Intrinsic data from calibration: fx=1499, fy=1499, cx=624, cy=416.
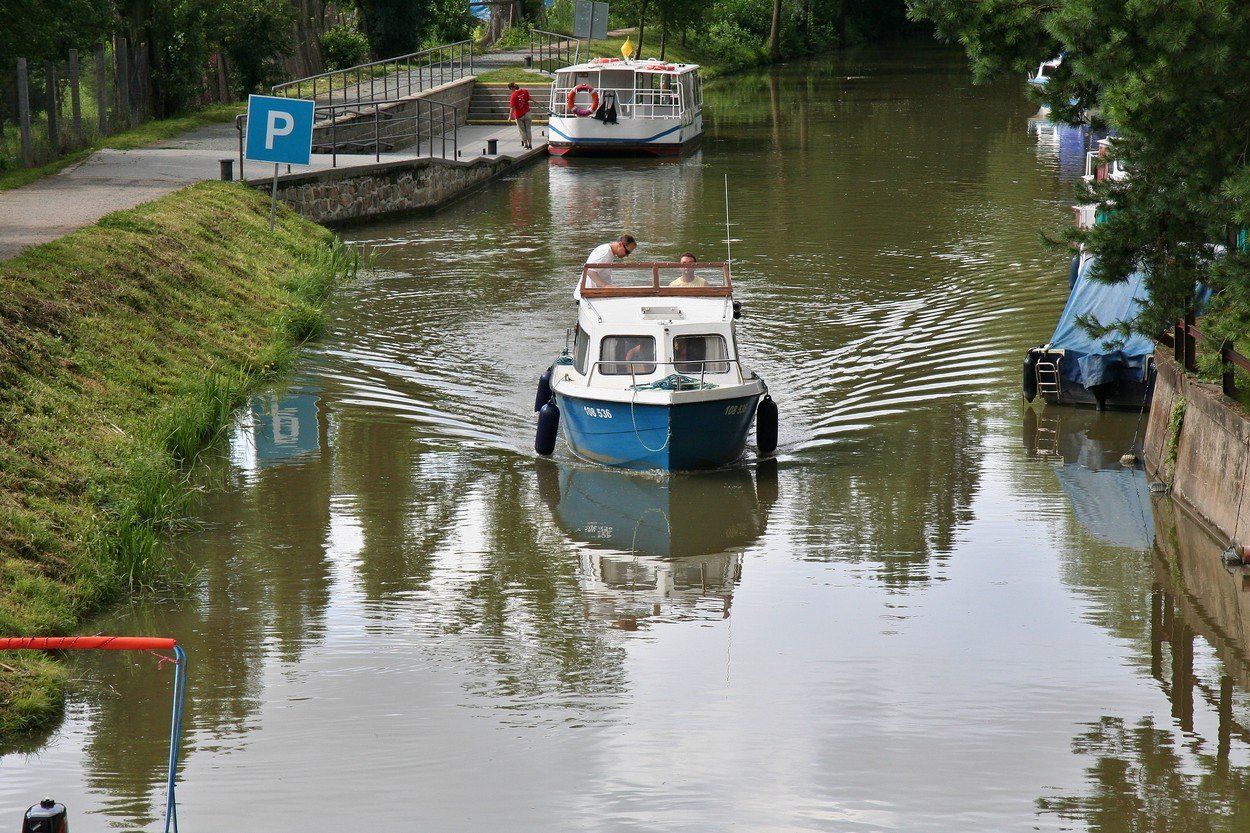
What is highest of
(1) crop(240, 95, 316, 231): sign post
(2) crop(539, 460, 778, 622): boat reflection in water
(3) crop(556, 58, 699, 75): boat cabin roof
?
(3) crop(556, 58, 699, 75): boat cabin roof

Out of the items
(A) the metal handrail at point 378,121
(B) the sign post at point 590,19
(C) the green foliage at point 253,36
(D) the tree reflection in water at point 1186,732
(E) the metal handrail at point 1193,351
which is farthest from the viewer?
(B) the sign post at point 590,19

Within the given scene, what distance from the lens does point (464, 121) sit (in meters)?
49.2

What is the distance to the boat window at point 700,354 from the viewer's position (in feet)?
54.6

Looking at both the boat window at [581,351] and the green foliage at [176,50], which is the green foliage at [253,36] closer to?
the green foliage at [176,50]

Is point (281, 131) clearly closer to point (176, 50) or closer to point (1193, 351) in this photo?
point (176, 50)

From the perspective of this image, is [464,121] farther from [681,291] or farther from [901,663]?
[901,663]

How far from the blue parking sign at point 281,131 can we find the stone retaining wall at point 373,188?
3.77 meters

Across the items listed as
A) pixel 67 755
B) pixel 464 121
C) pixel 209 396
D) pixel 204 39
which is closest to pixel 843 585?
pixel 67 755

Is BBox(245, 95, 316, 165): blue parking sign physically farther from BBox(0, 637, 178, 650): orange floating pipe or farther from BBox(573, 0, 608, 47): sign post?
BBox(573, 0, 608, 47): sign post

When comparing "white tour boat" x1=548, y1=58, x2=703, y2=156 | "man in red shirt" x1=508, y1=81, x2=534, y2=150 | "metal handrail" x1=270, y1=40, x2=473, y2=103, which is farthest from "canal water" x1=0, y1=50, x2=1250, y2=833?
"man in red shirt" x1=508, y1=81, x2=534, y2=150

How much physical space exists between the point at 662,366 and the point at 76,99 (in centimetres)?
1999

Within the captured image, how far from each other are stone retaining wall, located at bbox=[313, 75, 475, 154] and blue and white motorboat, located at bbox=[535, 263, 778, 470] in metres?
18.1

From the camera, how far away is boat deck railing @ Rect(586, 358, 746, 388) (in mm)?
16578

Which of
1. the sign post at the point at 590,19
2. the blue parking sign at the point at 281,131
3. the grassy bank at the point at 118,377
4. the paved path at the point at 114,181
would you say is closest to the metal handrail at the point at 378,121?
the paved path at the point at 114,181
